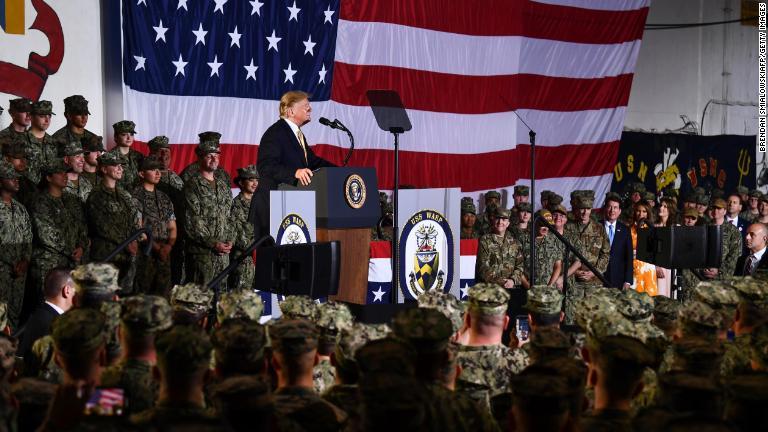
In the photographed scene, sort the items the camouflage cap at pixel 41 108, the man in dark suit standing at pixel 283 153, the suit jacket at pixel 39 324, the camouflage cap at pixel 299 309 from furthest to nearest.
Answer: the camouflage cap at pixel 41 108
the man in dark suit standing at pixel 283 153
the suit jacket at pixel 39 324
the camouflage cap at pixel 299 309

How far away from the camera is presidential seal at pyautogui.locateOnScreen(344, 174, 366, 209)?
6332 mm

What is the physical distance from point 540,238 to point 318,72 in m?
2.63

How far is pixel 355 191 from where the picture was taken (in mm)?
6375

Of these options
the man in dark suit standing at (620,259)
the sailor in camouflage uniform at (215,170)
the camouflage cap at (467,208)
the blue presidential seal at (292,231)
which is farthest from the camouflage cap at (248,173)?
the man in dark suit standing at (620,259)

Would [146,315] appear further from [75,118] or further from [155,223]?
[75,118]

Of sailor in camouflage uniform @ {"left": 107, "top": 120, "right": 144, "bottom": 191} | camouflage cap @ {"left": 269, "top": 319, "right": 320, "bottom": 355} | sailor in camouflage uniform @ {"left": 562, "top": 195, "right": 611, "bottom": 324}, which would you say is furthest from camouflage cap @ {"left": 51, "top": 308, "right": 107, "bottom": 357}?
sailor in camouflage uniform @ {"left": 562, "top": 195, "right": 611, "bottom": 324}

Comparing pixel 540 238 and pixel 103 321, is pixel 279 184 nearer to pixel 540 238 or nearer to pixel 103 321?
pixel 540 238

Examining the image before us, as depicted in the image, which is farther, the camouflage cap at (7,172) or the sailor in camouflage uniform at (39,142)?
the sailor in camouflage uniform at (39,142)

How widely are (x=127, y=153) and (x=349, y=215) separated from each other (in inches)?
96.7

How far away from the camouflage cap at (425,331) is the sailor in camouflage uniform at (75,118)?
540 centimetres

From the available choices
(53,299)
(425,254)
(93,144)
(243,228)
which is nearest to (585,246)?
(425,254)

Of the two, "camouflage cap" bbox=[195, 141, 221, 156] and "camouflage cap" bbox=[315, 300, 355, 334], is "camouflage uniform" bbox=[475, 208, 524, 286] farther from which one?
"camouflage cap" bbox=[315, 300, 355, 334]

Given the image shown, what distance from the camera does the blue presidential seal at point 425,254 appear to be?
6.63 metres

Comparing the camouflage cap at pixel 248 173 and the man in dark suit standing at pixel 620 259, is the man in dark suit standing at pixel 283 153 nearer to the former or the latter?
the camouflage cap at pixel 248 173
